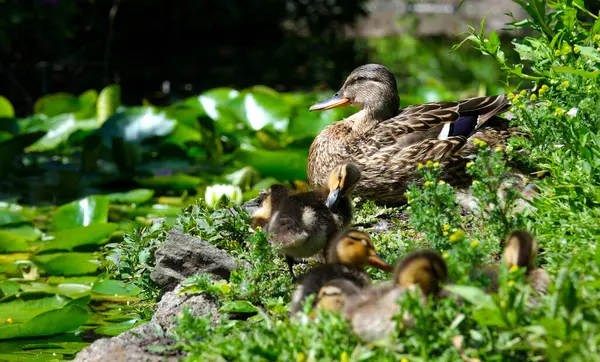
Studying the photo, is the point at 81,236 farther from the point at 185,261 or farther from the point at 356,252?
the point at 356,252

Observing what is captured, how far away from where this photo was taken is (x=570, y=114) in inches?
176

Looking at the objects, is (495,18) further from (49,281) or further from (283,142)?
(49,281)

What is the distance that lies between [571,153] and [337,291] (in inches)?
59.4

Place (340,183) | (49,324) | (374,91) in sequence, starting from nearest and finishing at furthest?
(340,183), (49,324), (374,91)

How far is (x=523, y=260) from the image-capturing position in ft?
11.5

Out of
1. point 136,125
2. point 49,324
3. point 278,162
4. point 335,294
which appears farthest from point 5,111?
point 335,294

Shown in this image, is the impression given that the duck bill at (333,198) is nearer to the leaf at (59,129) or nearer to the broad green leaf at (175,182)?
the broad green leaf at (175,182)

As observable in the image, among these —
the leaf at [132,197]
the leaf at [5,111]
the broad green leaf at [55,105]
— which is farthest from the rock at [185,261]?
the broad green leaf at [55,105]

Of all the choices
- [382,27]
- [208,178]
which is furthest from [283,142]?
[382,27]

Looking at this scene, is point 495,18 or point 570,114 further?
point 495,18

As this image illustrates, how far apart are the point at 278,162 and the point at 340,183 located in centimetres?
272

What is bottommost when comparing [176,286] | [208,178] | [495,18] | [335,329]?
[495,18]

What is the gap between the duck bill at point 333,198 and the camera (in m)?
4.43

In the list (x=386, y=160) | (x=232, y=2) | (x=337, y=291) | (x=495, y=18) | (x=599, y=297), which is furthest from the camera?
(x=495, y=18)
